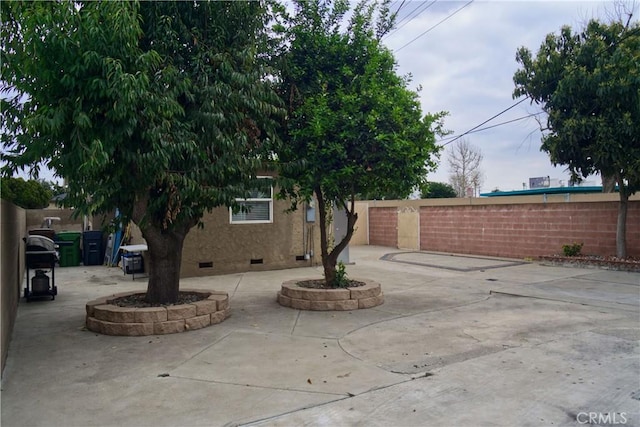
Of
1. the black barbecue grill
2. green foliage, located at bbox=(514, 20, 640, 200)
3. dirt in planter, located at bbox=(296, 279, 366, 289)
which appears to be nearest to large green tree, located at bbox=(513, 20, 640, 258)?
green foliage, located at bbox=(514, 20, 640, 200)

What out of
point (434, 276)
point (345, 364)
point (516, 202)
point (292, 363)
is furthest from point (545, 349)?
point (516, 202)

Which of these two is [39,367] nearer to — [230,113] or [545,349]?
[230,113]

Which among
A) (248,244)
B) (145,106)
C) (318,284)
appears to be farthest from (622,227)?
(145,106)

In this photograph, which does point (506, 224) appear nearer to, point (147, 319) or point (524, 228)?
point (524, 228)

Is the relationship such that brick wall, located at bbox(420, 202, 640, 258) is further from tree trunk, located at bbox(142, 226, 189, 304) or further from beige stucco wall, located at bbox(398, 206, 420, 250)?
tree trunk, located at bbox(142, 226, 189, 304)

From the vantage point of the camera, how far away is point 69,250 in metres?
15.5

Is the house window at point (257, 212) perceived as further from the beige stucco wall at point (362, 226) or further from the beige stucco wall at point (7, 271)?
the beige stucco wall at point (362, 226)

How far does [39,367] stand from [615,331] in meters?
7.51

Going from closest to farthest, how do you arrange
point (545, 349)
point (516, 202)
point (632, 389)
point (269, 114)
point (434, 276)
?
point (632, 389) → point (545, 349) → point (269, 114) → point (434, 276) → point (516, 202)

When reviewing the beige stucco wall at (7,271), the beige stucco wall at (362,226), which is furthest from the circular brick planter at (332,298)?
the beige stucco wall at (362,226)

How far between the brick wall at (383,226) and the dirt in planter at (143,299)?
50.8 ft

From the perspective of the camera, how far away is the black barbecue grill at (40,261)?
9062 mm

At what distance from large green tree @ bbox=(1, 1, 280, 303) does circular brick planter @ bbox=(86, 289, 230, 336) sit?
2.27 feet

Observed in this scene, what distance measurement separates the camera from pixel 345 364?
548cm
